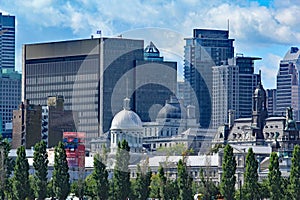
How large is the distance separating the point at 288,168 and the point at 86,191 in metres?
35.4

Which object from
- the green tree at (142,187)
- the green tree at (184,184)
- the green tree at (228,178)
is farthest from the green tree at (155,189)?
the green tree at (228,178)

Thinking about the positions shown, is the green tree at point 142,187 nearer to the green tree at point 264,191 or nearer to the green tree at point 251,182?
the green tree at point 251,182

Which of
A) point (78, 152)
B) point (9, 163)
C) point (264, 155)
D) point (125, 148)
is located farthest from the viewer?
point (264, 155)

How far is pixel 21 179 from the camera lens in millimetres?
140125

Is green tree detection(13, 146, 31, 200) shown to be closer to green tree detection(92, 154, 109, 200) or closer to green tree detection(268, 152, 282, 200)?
green tree detection(92, 154, 109, 200)

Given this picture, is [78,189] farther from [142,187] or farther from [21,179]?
[142,187]

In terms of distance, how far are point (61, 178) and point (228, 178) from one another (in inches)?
592

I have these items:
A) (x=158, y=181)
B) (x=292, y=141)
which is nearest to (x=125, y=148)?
(x=158, y=181)

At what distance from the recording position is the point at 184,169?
136125 mm

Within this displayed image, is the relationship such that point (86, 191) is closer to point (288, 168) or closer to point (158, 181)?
point (158, 181)

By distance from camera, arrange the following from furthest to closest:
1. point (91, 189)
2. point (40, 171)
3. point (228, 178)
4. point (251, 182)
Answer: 1. point (91, 189)
2. point (40, 171)
3. point (228, 178)
4. point (251, 182)

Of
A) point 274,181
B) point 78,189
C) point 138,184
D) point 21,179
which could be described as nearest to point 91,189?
point 78,189

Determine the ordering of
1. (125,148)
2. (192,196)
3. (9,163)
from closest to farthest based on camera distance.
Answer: (192,196) → (125,148) → (9,163)

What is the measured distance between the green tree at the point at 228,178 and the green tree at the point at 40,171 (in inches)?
629
